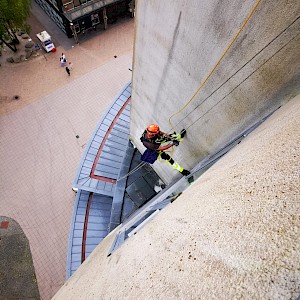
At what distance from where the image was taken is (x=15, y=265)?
14.1 m

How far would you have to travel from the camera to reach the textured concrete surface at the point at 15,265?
13523mm

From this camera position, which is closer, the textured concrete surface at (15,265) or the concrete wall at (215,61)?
the concrete wall at (215,61)

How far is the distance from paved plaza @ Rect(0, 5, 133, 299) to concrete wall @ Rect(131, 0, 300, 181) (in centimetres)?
1035

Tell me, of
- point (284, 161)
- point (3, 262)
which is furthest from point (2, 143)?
point (284, 161)

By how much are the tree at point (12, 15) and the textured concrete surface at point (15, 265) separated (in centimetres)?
1213

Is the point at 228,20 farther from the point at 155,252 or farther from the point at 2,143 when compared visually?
the point at 2,143

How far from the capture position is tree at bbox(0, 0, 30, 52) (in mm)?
17197

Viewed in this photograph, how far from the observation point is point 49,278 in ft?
45.3

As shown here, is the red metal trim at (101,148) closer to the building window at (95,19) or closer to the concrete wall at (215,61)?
the concrete wall at (215,61)

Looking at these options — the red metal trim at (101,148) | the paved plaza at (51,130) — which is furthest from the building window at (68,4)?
the red metal trim at (101,148)

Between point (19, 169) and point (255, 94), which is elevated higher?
point (19, 169)

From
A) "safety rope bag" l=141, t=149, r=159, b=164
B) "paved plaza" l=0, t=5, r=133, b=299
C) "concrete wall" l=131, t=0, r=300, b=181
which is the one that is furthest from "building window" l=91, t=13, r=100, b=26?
"safety rope bag" l=141, t=149, r=159, b=164

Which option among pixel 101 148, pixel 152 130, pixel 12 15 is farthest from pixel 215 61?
pixel 12 15

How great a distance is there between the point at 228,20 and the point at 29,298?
1470cm
